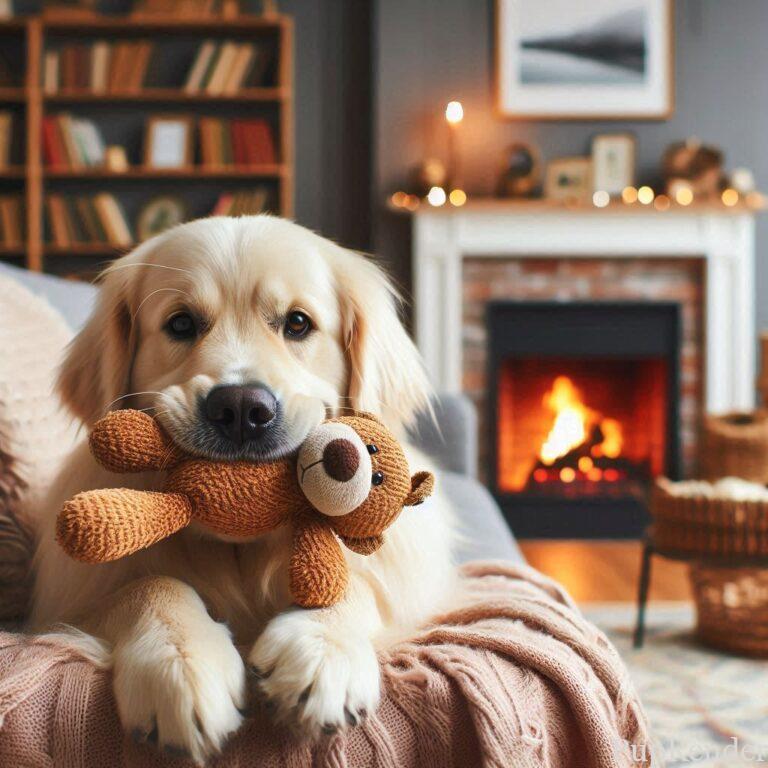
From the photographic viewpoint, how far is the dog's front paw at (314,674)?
703 mm

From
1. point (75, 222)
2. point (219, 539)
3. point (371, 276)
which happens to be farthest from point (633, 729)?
point (75, 222)

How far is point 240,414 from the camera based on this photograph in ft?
2.69

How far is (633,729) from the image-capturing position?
88cm

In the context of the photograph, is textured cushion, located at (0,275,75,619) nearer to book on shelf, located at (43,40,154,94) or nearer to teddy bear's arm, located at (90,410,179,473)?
teddy bear's arm, located at (90,410,179,473)

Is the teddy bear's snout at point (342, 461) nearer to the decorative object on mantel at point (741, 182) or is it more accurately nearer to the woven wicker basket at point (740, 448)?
the woven wicker basket at point (740, 448)

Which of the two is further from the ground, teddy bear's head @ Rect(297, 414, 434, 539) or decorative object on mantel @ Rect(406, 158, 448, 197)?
decorative object on mantel @ Rect(406, 158, 448, 197)

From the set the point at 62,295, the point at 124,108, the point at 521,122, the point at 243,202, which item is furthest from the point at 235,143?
the point at 62,295

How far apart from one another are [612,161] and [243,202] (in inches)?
75.3

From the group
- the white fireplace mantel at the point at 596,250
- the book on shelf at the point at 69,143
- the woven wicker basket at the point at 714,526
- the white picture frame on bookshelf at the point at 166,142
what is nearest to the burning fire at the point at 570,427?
the white fireplace mantel at the point at 596,250

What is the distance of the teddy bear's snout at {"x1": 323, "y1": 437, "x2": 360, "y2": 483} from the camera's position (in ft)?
2.46

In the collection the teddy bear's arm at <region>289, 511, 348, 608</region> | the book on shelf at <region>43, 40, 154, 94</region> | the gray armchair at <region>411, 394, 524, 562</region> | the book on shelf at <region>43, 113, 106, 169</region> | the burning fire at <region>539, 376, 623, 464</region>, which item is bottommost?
the burning fire at <region>539, 376, 623, 464</region>

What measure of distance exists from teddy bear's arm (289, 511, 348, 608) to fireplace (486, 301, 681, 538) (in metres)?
3.46

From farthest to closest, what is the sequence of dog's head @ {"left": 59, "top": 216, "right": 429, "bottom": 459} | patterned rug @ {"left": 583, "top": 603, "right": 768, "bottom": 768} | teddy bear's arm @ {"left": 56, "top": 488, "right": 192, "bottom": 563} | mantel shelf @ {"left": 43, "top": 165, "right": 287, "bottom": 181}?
mantel shelf @ {"left": 43, "top": 165, "right": 287, "bottom": 181} < patterned rug @ {"left": 583, "top": 603, "right": 768, "bottom": 768} < dog's head @ {"left": 59, "top": 216, "right": 429, "bottom": 459} < teddy bear's arm @ {"left": 56, "top": 488, "right": 192, "bottom": 563}

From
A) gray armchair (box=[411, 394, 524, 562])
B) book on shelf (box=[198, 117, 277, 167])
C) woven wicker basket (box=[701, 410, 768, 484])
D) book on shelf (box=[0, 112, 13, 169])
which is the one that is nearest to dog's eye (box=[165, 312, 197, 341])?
gray armchair (box=[411, 394, 524, 562])
